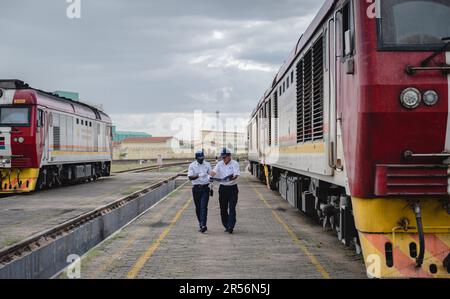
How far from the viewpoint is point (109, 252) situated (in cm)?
1073

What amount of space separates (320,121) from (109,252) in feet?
14.0

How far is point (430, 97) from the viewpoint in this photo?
700 cm

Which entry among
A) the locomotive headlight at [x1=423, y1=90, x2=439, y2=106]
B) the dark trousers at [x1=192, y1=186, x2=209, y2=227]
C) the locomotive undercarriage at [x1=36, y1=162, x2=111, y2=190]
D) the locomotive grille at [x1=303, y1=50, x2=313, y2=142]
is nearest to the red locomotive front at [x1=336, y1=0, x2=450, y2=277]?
the locomotive headlight at [x1=423, y1=90, x2=439, y2=106]

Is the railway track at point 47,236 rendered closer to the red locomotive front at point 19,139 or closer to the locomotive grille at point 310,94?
the locomotive grille at point 310,94

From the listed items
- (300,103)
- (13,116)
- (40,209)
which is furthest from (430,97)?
(13,116)

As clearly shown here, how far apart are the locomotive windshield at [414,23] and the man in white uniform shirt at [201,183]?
645 centimetres

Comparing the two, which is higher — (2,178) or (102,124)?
(102,124)

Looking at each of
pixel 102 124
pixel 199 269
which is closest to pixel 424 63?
pixel 199 269

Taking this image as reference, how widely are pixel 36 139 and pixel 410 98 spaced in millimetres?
18617

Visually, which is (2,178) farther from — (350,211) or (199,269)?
(350,211)

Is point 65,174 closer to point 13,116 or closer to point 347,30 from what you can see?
point 13,116

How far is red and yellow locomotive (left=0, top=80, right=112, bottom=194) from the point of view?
2297cm
